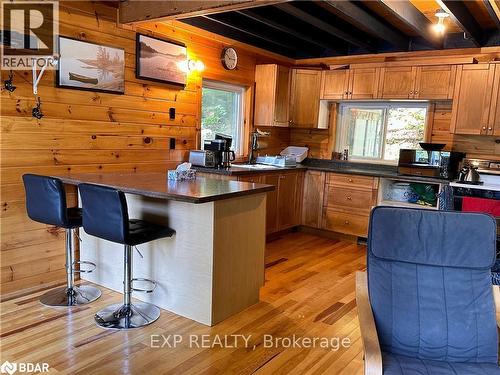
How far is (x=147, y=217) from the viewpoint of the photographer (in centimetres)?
311

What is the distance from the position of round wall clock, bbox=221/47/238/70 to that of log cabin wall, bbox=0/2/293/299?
421 millimetres

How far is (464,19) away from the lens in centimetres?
373

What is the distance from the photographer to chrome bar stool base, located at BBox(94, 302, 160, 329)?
2690 millimetres

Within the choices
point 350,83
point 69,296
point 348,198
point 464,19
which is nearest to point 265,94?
point 350,83

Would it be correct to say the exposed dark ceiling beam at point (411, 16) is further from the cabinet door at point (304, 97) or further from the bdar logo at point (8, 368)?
the bdar logo at point (8, 368)

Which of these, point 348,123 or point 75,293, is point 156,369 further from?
point 348,123

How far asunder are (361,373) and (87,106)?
286 centimetres

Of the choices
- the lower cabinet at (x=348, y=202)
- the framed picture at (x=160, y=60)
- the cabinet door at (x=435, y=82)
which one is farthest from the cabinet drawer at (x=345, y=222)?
the framed picture at (x=160, y=60)

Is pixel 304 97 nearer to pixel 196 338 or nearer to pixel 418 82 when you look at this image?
pixel 418 82

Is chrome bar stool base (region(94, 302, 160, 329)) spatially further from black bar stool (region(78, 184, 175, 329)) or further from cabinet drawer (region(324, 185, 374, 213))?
cabinet drawer (region(324, 185, 374, 213))

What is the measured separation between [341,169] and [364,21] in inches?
72.9

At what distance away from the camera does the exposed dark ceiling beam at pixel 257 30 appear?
425 centimetres

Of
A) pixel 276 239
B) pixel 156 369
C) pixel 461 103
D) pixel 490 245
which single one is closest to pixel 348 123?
pixel 461 103

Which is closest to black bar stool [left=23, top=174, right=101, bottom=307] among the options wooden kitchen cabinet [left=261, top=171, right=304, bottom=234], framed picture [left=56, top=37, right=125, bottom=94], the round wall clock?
framed picture [left=56, top=37, right=125, bottom=94]
